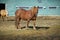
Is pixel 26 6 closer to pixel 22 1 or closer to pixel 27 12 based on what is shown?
pixel 22 1

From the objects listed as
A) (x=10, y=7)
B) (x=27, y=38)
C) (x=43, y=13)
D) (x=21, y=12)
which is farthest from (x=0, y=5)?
(x=27, y=38)

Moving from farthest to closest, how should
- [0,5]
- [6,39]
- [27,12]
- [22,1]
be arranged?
[0,5], [22,1], [27,12], [6,39]

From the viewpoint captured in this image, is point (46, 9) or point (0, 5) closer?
point (46, 9)

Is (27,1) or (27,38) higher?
(27,1)

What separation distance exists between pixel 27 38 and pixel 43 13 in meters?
16.1

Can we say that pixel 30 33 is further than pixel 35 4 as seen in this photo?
No

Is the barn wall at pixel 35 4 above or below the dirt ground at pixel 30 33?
above

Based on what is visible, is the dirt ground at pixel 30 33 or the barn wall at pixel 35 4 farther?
the barn wall at pixel 35 4

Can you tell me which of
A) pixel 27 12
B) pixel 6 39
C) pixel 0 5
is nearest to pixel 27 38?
pixel 6 39

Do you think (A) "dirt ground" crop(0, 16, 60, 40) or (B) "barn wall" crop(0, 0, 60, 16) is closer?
(A) "dirt ground" crop(0, 16, 60, 40)

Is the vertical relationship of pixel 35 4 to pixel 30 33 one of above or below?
above

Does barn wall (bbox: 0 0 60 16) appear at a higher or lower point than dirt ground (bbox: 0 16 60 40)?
higher

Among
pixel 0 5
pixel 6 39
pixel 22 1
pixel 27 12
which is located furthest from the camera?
pixel 0 5

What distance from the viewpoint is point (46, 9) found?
27.6m
